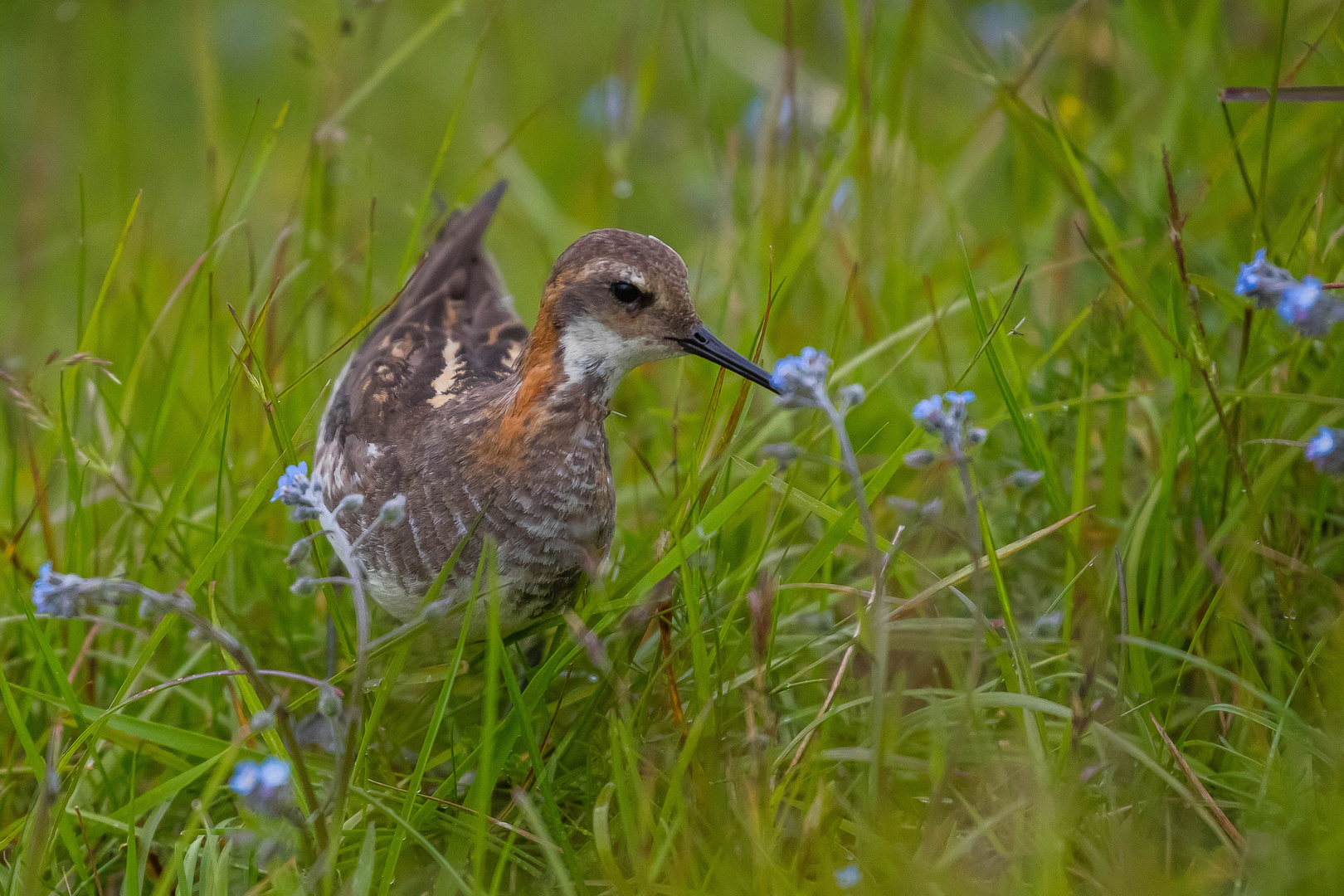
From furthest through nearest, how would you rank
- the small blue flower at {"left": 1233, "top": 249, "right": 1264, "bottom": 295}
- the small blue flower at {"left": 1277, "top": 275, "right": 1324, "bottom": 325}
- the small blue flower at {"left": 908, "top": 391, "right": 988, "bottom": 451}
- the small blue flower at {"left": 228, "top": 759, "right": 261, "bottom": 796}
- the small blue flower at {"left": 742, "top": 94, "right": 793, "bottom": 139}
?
1. the small blue flower at {"left": 742, "top": 94, "right": 793, "bottom": 139}
2. the small blue flower at {"left": 1233, "top": 249, "right": 1264, "bottom": 295}
3. the small blue flower at {"left": 1277, "top": 275, "right": 1324, "bottom": 325}
4. the small blue flower at {"left": 908, "top": 391, "right": 988, "bottom": 451}
5. the small blue flower at {"left": 228, "top": 759, "right": 261, "bottom": 796}

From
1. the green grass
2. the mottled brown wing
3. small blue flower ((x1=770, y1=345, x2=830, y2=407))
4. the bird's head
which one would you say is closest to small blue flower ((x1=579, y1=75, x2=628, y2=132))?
the green grass

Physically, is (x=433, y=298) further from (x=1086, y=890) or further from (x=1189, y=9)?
(x=1189, y=9)

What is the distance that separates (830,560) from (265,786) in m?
1.34

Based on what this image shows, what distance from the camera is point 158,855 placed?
101 inches

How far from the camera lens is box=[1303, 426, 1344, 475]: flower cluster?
74.9 inches

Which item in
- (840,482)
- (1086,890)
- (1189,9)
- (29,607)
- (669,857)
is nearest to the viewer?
(1086,890)

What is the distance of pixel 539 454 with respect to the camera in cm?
260

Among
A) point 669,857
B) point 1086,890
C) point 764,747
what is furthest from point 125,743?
point 1086,890

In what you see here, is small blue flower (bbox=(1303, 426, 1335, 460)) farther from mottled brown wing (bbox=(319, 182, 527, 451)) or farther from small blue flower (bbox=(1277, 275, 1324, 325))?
mottled brown wing (bbox=(319, 182, 527, 451))

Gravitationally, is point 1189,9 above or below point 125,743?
above

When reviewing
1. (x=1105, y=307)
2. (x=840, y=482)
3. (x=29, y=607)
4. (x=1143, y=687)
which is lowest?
(x=29, y=607)

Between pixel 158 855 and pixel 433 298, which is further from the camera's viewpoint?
pixel 433 298

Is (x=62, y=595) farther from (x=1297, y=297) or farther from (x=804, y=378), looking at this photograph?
(x=1297, y=297)

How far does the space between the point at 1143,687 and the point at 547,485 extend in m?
1.22
